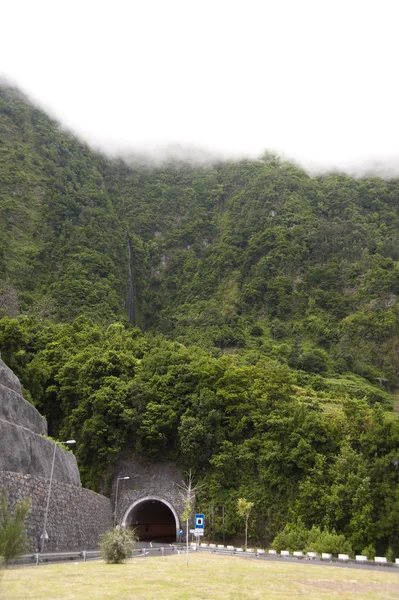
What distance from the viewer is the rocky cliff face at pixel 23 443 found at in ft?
78.9

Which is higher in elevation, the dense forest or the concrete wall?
the dense forest

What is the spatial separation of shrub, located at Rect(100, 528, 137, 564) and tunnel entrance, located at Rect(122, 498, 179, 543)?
106 feet

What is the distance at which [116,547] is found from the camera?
19.9m

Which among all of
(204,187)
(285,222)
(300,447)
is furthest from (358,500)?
(204,187)

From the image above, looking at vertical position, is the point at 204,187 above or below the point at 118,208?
above

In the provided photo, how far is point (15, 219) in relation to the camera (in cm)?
10188

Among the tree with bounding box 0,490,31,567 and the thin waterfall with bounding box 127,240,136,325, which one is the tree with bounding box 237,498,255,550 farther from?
the thin waterfall with bounding box 127,240,136,325

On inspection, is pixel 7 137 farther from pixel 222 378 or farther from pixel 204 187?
pixel 222 378

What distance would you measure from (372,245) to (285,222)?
19.1 meters

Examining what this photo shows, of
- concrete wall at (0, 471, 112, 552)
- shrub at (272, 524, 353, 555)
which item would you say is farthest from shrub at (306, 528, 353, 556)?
concrete wall at (0, 471, 112, 552)

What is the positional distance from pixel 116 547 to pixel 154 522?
43.1 m

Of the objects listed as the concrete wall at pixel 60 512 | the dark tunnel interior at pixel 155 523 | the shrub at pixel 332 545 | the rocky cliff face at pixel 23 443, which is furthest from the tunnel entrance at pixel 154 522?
the shrub at pixel 332 545

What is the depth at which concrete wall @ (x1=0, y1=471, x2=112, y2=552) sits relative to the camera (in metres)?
21.9

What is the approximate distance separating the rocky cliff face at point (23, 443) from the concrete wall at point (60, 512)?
116 cm
